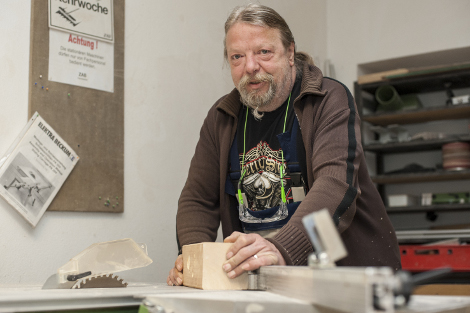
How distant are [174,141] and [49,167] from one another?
687 mm

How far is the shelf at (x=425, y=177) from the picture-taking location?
3170 millimetres

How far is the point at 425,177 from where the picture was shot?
326cm

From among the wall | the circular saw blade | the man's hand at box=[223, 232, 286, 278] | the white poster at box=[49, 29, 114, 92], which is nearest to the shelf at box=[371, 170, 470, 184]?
the wall

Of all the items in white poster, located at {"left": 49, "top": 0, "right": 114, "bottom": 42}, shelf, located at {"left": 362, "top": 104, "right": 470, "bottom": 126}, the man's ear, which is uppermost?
white poster, located at {"left": 49, "top": 0, "right": 114, "bottom": 42}

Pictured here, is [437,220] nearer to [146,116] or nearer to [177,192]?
[177,192]

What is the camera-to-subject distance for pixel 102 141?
199cm

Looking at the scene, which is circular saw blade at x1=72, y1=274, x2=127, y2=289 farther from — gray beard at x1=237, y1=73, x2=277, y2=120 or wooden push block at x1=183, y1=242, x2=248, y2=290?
gray beard at x1=237, y1=73, x2=277, y2=120

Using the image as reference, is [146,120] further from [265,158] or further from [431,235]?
[431,235]

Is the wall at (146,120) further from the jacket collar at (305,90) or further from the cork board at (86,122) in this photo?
the jacket collar at (305,90)

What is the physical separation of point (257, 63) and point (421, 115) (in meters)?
2.19

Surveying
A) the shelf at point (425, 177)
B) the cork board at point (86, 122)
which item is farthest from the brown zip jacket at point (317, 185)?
the shelf at point (425, 177)

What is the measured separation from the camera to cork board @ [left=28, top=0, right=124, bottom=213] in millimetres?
1794

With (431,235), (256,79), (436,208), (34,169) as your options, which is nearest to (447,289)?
(431,235)

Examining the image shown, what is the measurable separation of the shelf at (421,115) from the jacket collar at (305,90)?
195 cm
